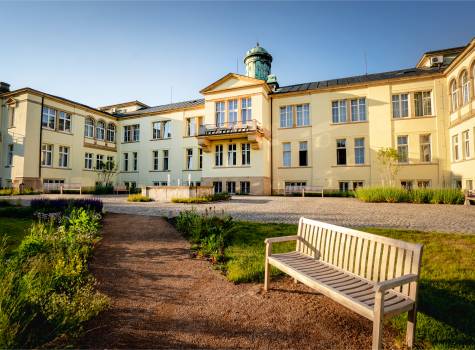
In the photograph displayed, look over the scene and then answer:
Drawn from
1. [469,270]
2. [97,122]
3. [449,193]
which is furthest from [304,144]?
[97,122]

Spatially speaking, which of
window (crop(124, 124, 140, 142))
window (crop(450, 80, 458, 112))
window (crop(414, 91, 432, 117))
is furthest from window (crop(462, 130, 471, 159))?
window (crop(124, 124, 140, 142))

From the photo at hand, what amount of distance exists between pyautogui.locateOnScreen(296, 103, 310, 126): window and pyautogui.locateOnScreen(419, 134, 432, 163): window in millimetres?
8964

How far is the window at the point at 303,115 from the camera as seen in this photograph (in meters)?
24.3

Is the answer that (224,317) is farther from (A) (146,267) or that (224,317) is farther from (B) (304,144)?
(B) (304,144)

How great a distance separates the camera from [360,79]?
24.2 m

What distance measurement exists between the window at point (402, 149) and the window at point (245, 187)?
1245 cm

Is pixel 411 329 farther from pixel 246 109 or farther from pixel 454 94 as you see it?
pixel 454 94

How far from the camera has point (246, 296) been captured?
3764 millimetres

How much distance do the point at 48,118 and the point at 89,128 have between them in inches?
187

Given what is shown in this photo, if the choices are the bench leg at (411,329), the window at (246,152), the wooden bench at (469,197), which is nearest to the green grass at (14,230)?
the bench leg at (411,329)

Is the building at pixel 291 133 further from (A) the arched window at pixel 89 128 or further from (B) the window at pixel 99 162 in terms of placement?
(B) the window at pixel 99 162

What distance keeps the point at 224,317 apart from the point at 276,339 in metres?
0.71

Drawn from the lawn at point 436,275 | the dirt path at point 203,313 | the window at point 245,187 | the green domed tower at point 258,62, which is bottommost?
the dirt path at point 203,313

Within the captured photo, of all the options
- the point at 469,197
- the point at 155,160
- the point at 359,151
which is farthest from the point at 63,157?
the point at 469,197
